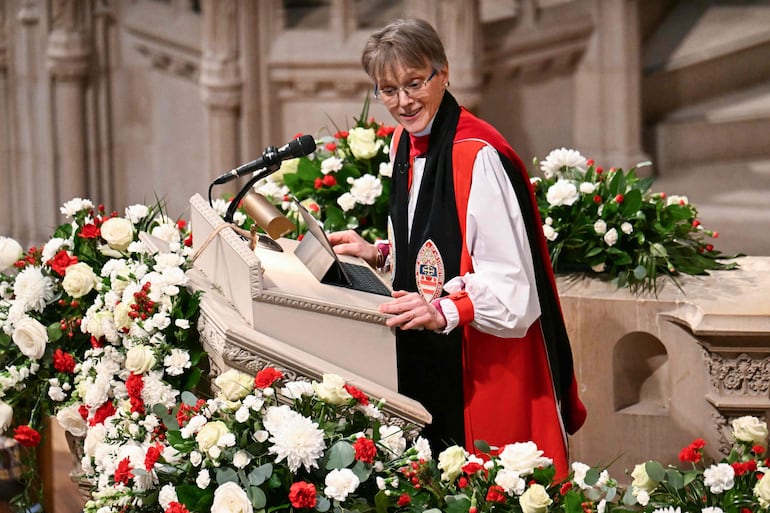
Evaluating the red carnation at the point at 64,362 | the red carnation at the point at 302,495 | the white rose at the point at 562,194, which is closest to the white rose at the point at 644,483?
the red carnation at the point at 302,495

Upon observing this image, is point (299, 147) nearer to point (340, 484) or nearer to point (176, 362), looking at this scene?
point (176, 362)

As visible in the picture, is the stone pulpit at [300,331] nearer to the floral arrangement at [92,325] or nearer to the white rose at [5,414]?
the floral arrangement at [92,325]

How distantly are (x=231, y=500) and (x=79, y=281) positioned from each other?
39.5 inches

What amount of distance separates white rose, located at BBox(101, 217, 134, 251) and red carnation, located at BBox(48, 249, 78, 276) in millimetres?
117

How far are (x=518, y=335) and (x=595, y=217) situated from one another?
1273 mm

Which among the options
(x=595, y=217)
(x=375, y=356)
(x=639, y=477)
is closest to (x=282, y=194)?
(x=595, y=217)

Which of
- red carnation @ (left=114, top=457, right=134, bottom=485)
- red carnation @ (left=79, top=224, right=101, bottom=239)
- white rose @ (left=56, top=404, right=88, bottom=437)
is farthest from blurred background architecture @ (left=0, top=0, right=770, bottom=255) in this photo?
red carnation @ (left=114, top=457, right=134, bottom=485)

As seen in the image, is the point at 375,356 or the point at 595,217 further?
the point at 595,217

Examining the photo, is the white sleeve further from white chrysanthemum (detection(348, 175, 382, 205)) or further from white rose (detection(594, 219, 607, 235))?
white chrysanthemum (detection(348, 175, 382, 205))

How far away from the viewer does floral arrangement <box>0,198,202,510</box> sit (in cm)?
280

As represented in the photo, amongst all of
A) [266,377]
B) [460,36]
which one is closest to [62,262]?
[266,377]

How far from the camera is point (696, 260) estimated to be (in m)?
3.94

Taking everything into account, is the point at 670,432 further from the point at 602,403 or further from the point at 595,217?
the point at 595,217

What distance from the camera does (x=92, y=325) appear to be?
9.71 feet
